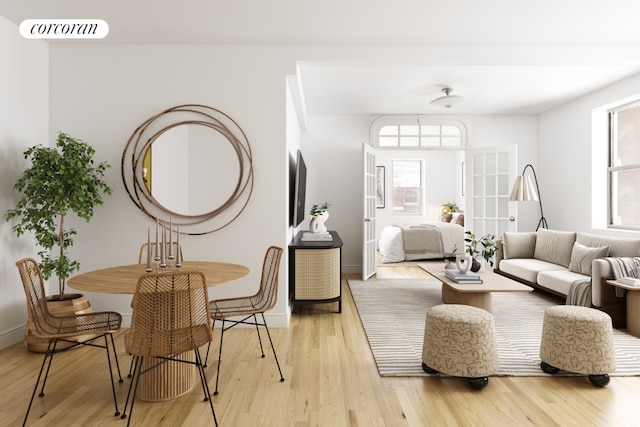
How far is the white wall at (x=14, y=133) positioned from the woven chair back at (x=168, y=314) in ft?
6.72

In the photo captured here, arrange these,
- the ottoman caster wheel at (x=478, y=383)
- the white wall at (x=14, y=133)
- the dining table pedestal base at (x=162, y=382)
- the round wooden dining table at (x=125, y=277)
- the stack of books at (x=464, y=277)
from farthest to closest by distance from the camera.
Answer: the stack of books at (x=464, y=277) < the white wall at (x=14, y=133) < the ottoman caster wheel at (x=478, y=383) < the dining table pedestal base at (x=162, y=382) < the round wooden dining table at (x=125, y=277)

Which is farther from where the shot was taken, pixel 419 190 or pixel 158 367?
pixel 419 190

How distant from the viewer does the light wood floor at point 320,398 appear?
209 cm

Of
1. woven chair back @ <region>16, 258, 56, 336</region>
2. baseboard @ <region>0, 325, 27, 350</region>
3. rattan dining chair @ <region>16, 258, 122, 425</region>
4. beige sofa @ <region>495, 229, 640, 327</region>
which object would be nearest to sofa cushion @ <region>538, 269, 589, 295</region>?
beige sofa @ <region>495, 229, 640, 327</region>

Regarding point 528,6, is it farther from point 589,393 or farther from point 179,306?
point 179,306

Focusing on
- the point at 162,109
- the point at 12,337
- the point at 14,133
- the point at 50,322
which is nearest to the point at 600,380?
the point at 50,322

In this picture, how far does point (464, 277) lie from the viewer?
3926mm

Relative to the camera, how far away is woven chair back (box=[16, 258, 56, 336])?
209cm

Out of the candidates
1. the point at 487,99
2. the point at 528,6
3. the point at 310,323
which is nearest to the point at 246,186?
the point at 310,323

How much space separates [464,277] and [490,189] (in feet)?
9.25

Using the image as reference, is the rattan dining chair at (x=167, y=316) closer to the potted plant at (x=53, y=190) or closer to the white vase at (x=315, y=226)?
the potted plant at (x=53, y=190)

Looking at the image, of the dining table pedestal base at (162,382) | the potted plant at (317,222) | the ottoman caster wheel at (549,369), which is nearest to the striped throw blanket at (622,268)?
the ottoman caster wheel at (549,369)

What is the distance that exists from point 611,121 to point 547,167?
123cm

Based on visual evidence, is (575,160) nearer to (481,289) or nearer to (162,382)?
(481,289)
